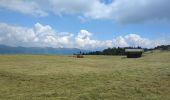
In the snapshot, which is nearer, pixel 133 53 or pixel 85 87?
pixel 85 87

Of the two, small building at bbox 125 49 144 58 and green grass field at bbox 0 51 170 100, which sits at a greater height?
small building at bbox 125 49 144 58

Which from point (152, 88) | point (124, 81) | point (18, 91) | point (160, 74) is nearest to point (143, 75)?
point (160, 74)

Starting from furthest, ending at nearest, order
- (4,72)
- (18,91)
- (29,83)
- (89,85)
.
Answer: (4,72) → (29,83) → (89,85) → (18,91)

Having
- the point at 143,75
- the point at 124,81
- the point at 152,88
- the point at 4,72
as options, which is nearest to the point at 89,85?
the point at 124,81

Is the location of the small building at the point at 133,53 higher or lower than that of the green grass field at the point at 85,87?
higher

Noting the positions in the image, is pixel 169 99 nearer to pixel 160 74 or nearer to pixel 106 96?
pixel 106 96

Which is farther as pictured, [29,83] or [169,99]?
[29,83]

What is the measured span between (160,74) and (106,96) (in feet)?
33.1

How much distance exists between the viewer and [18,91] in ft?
74.8

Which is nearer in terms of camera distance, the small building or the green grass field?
the green grass field

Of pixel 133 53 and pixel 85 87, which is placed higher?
pixel 133 53

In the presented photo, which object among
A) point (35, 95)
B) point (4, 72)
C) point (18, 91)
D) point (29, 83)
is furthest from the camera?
point (4, 72)

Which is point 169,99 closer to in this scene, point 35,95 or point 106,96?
point 106,96

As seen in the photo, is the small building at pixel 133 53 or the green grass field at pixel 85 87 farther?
the small building at pixel 133 53
